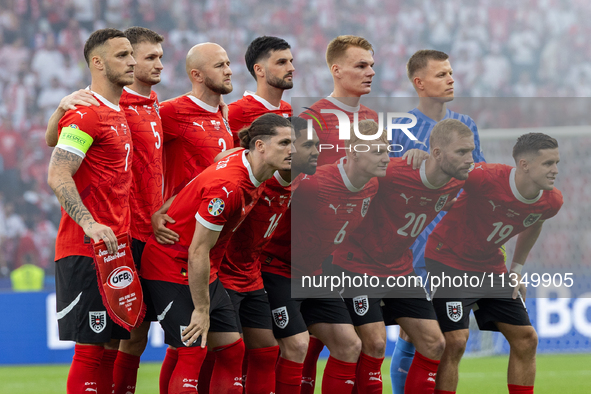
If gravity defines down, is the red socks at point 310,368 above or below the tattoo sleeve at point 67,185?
below

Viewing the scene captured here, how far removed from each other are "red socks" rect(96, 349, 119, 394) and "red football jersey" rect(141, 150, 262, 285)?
1.99ft

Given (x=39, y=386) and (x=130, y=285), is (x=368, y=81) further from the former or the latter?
(x=39, y=386)

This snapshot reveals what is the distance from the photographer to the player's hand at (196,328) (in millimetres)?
4032

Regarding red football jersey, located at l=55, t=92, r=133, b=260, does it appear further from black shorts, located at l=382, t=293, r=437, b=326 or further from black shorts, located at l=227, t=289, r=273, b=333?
black shorts, located at l=382, t=293, r=437, b=326

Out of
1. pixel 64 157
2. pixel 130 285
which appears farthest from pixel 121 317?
pixel 64 157

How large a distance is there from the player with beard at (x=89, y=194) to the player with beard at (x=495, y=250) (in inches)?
91.9

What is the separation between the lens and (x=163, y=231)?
4223mm

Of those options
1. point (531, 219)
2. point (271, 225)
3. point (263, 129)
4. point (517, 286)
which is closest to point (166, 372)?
point (271, 225)

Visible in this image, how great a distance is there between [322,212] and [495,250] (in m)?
1.36

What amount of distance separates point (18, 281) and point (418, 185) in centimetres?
703

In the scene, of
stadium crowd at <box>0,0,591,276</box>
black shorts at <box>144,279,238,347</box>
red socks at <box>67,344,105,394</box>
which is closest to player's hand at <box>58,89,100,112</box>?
black shorts at <box>144,279,238,347</box>

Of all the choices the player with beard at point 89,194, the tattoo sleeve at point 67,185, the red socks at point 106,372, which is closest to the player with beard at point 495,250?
the red socks at point 106,372

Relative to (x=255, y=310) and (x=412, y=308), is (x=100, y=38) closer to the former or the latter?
(x=255, y=310)

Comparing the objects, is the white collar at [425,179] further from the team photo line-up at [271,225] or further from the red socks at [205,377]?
the red socks at [205,377]
